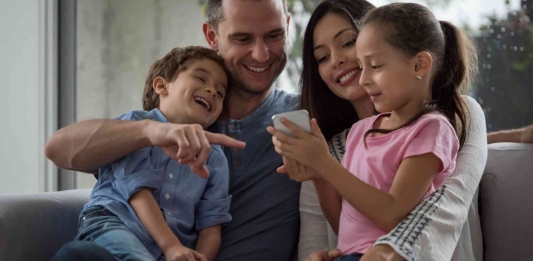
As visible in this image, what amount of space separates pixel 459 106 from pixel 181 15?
6.76ft

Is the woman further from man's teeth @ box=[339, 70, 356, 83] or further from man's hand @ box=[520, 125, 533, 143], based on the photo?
man's hand @ box=[520, 125, 533, 143]

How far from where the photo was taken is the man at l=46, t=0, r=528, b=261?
156cm

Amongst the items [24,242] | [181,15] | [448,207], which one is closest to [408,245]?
[448,207]

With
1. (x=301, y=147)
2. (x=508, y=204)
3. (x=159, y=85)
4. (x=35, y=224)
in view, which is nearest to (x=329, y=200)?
(x=301, y=147)

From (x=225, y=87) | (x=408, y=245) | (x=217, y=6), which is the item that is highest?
(x=217, y=6)

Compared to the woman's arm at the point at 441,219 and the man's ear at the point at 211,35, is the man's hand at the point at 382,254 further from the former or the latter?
the man's ear at the point at 211,35

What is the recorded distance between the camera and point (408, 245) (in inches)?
54.3

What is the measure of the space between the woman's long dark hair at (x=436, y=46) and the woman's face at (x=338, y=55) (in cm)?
20

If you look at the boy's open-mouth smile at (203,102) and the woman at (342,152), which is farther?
the boy's open-mouth smile at (203,102)

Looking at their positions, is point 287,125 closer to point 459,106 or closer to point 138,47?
point 459,106

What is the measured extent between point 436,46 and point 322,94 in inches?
19.1

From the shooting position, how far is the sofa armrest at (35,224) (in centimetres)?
171

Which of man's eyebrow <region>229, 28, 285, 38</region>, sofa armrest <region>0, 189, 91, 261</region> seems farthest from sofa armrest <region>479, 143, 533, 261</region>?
sofa armrest <region>0, 189, 91, 261</region>

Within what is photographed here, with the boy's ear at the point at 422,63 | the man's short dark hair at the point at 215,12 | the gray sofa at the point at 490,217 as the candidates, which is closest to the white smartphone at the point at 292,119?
the boy's ear at the point at 422,63
